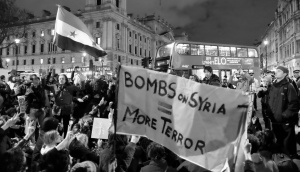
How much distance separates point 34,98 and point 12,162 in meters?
5.20

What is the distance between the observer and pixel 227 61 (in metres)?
18.3

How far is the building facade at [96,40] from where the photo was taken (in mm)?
61062

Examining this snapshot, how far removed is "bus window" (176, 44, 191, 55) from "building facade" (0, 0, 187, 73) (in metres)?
38.7

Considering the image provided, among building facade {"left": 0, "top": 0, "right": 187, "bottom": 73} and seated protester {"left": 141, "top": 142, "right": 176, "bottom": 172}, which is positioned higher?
building facade {"left": 0, "top": 0, "right": 187, "bottom": 73}

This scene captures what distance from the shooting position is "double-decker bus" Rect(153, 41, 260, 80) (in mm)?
17453

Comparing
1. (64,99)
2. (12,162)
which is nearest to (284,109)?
(12,162)

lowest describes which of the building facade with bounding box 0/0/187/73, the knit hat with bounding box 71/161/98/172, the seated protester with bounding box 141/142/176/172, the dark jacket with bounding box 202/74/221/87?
the knit hat with bounding box 71/161/98/172

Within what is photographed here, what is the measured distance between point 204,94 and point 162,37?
9140 centimetres

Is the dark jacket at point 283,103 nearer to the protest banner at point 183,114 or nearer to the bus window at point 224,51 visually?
the protest banner at point 183,114

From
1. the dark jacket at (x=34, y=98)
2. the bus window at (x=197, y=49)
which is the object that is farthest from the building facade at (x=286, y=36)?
the dark jacket at (x=34, y=98)

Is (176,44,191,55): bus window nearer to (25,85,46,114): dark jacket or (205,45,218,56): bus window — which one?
(205,45,218,56): bus window

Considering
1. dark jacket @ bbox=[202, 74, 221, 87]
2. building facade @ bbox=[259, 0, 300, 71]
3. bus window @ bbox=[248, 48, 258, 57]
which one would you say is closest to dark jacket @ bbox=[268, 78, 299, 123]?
dark jacket @ bbox=[202, 74, 221, 87]

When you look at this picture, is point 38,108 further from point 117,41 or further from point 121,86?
point 117,41

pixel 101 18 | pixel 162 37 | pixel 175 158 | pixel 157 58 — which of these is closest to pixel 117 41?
pixel 101 18
